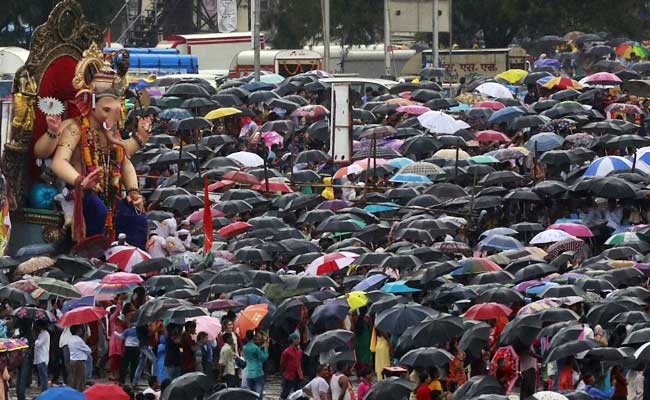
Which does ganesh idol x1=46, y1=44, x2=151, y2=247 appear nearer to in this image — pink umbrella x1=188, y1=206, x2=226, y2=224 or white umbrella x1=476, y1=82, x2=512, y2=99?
pink umbrella x1=188, y1=206, x2=226, y2=224

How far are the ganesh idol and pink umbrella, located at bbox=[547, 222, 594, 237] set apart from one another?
5.86 metres

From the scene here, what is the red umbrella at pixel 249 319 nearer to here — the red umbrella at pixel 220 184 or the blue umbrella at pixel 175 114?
the red umbrella at pixel 220 184

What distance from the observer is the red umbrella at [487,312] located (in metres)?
22.6

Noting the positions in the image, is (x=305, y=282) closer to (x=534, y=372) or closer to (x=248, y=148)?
(x=534, y=372)

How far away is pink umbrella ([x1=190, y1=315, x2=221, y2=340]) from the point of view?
2261 centimetres

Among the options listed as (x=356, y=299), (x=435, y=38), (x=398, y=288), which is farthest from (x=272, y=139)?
(x=435, y=38)

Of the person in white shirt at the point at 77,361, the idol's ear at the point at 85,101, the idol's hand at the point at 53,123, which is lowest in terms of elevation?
the person in white shirt at the point at 77,361

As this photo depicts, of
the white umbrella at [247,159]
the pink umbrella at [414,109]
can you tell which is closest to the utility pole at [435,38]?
the pink umbrella at [414,109]

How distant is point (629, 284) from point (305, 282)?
12.5ft

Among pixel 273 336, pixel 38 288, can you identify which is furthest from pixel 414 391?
pixel 38 288

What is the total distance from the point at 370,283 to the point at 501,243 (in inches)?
120

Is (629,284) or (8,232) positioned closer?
(629,284)

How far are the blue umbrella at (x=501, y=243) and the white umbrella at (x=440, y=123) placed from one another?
856cm

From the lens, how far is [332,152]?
34625mm
